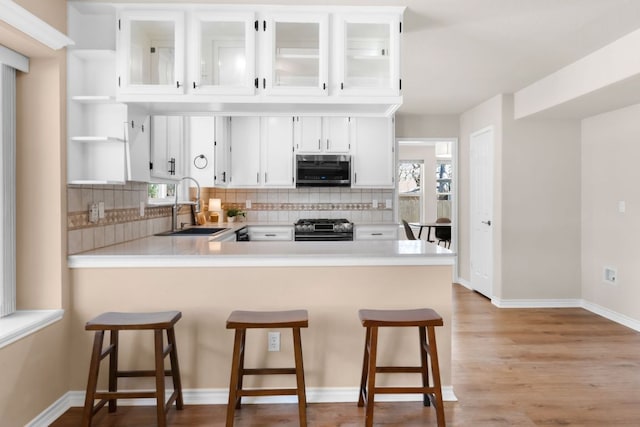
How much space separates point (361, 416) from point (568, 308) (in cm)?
336

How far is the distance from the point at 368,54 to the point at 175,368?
213 cm

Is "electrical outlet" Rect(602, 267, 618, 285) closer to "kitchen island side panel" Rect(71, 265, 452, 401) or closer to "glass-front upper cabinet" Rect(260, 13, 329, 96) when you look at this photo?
"kitchen island side panel" Rect(71, 265, 452, 401)

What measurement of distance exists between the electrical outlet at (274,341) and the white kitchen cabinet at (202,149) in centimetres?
229

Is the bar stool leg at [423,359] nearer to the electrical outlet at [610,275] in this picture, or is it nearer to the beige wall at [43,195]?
the beige wall at [43,195]

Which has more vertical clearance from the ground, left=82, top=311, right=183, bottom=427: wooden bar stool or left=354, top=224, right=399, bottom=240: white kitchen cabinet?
left=354, top=224, right=399, bottom=240: white kitchen cabinet

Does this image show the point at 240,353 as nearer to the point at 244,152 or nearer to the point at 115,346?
the point at 115,346

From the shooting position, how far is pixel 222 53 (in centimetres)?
252

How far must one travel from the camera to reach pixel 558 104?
12.7 ft

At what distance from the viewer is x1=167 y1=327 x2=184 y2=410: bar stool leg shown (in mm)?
2265

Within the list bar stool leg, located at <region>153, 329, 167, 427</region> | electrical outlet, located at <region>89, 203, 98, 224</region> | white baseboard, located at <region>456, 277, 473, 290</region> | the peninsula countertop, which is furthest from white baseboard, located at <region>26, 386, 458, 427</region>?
white baseboard, located at <region>456, 277, 473, 290</region>

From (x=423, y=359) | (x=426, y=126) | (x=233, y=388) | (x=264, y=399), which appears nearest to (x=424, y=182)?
(x=426, y=126)

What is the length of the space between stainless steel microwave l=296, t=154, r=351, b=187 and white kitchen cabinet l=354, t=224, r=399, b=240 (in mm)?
582

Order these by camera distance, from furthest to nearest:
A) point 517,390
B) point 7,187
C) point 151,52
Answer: point 517,390
point 151,52
point 7,187

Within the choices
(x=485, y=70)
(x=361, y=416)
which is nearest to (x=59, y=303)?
(x=361, y=416)
